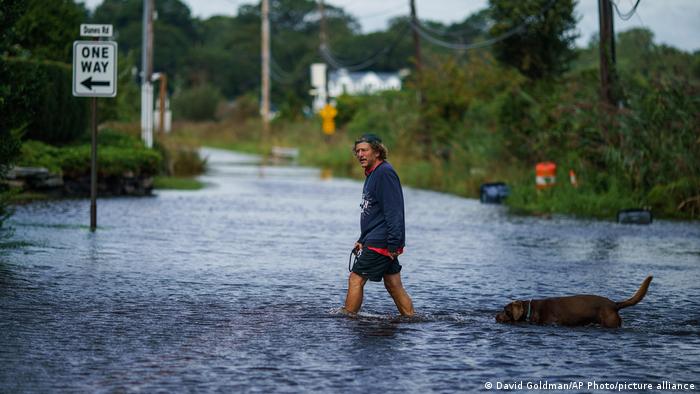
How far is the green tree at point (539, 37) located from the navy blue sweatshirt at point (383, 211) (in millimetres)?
22979

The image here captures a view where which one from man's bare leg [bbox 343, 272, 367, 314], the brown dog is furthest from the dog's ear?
man's bare leg [bbox 343, 272, 367, 314]

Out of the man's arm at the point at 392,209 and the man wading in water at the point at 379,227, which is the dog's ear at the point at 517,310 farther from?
the man's arm at the point at 392,209

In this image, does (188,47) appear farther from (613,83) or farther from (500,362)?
(500,362)

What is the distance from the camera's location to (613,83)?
26.7 m

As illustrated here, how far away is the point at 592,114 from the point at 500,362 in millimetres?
18555

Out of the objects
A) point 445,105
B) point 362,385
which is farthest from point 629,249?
point 445,105

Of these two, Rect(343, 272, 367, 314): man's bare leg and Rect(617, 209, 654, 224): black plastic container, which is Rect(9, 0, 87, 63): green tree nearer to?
Rect(617, 209, 654, 224): black plastic container

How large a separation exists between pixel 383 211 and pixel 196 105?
87.5 m

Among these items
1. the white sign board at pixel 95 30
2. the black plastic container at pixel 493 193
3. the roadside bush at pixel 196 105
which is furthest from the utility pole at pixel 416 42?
the roadside bush at pixel 196 105

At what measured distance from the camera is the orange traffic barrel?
86.5 ft

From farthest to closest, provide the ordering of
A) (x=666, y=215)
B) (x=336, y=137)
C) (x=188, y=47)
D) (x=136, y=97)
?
(x=188, y=47) < (x=336, y=137) < (x=136, y=97) < (x=666, y=215)

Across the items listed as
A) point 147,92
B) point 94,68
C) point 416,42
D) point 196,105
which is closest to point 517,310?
point 94,68

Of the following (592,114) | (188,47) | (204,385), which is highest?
(188,47)

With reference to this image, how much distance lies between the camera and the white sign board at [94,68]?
17.7 meters
